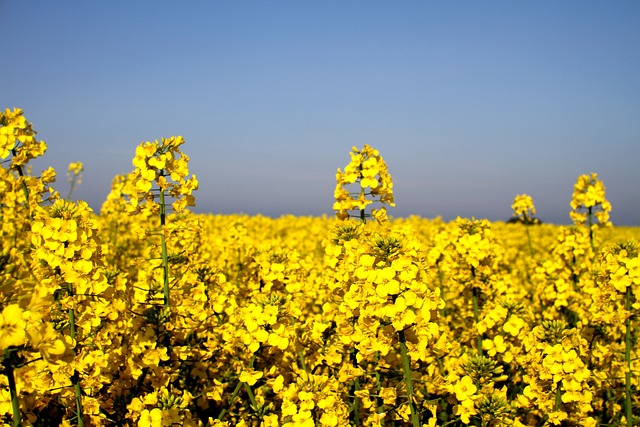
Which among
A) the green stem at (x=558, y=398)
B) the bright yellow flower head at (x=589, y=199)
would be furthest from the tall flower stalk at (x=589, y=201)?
the green stem at (x=558, y=398)

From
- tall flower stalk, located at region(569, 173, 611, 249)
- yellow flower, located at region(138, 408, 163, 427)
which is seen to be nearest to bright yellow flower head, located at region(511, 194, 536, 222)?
tall flower stalk, located at region(569, 173, 611, 249)

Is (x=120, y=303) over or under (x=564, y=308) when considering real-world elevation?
over

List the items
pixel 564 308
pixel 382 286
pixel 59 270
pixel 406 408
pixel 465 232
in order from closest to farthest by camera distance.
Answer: pixel 382 286
pixel 59 270
pixel 406 408
pixel 465 232
pixel 564 308

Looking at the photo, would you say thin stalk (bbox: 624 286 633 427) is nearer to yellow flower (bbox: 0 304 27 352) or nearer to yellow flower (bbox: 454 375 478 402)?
yellow flower (bbox: 454 375 478 402)

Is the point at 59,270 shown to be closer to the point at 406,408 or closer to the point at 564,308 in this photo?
the point at 406,408

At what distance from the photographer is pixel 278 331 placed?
3.52 meters

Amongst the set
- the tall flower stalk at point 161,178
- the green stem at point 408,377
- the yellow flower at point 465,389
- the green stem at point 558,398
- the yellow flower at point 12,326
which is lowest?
the green stem at point 558,398

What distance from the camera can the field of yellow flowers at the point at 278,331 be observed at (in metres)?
2.88

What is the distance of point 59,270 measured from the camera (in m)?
3.14

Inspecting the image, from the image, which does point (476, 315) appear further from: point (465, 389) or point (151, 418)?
point (151, 418)

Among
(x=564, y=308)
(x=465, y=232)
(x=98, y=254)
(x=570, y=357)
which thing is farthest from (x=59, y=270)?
(x=564, y=308)

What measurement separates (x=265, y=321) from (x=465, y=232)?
2.76 meters

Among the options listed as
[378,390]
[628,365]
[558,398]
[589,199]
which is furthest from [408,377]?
[589,199]

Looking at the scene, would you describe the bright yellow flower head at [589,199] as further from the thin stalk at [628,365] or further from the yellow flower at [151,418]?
the yellow flower at [151,418]
